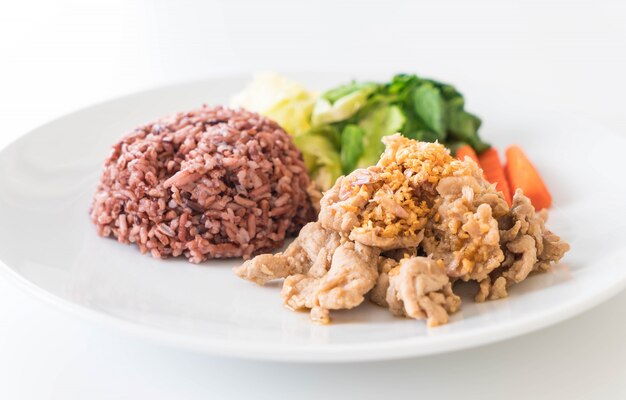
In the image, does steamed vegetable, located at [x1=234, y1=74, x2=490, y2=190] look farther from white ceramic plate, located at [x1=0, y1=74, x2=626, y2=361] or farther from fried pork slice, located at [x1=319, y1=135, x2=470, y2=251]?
fried pork slice, located at [x1=319, y1=135, x2=470, y2=251]

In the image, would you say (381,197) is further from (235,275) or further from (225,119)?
(225,119)

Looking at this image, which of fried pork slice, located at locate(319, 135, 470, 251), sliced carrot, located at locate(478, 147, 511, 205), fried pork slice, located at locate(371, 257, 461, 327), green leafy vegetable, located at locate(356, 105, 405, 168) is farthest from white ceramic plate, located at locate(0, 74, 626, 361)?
green leafy vegetable, located at locate(356, 105, 405, 168)

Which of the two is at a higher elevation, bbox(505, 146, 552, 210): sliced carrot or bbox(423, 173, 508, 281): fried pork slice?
bbox(423, 173, 508, 281): fried pork slice

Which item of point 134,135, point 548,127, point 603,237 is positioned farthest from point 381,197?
point 548,127

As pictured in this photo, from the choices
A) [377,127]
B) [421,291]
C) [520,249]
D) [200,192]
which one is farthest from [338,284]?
[377,127]

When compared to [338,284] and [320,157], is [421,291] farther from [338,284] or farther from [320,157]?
[320,157]
